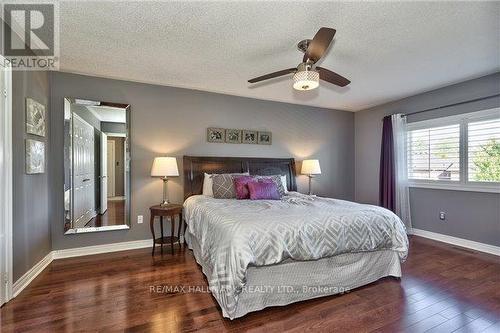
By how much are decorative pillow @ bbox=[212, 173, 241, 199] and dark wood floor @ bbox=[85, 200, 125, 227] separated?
1388 mm

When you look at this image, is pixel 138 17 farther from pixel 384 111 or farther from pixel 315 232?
pixel 384 111

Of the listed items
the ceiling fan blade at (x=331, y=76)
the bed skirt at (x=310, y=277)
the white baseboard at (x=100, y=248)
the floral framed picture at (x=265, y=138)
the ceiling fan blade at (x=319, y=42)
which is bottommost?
the white baseboard at (x=100, y=248)

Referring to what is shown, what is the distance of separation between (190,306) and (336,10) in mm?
2803

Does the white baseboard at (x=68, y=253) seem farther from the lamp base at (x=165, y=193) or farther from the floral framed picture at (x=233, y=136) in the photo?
the floral framed picture at (x=233, y=136)

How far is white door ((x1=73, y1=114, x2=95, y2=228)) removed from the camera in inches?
132

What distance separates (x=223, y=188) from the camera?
11.7 feet

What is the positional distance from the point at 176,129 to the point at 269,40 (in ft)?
6.86

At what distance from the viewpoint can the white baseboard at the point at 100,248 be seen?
3.26 m

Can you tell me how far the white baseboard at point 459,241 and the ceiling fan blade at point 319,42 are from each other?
3690mm

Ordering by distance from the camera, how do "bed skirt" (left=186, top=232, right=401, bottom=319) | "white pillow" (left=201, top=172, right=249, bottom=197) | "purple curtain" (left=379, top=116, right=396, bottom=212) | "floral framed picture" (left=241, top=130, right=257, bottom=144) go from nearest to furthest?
"bed skirt" (left=186, top=232, right=401, bottom=319) < "white pillow" (left=201, top=172, right=249, bottom=197) < "floral framed picture" (left=241, top=130, right=257, bottom=144) < "purple curtain" (left=379, top=116, right=396, bottom=212)

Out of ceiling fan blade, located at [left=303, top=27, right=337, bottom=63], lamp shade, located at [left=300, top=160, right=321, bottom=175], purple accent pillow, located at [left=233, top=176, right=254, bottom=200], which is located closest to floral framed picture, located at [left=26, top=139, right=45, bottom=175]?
purple accent pillow, located at [left=233, top=176, right=254, bottom=200]

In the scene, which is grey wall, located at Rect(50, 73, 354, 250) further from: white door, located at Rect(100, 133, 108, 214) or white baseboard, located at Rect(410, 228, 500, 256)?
white baseboard, located at Rect(410, 228, 500, 256)

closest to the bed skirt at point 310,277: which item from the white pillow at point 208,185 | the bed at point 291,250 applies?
the bed at point 291,250

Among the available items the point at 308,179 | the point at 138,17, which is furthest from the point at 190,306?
the point at 308,179
